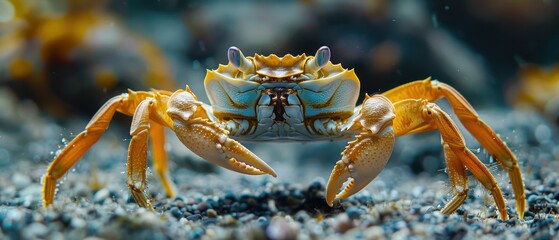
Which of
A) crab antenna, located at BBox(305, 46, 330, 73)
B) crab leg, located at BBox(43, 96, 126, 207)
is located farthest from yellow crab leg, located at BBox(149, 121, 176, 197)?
crab antenna, located at BBox(305, 46, 330, 73)

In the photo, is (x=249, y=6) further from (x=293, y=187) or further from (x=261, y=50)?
(x=293, y=187)

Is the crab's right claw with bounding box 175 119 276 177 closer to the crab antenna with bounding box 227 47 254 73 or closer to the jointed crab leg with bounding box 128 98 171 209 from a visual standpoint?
the jointed crab leg with bounding box 128 98 171 209

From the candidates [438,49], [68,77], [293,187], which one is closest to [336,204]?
[293,187]

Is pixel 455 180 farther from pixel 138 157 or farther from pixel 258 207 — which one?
pixel 138 157

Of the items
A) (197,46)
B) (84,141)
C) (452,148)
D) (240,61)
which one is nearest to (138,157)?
(84,141)

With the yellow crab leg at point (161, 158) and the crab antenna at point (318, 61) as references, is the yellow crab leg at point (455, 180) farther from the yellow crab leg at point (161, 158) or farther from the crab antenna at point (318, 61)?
the yellow crab leg at point (161, 158)

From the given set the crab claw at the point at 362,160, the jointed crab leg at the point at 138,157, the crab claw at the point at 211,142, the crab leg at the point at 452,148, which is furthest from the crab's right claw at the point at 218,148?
the crab leg at the point at 452,148

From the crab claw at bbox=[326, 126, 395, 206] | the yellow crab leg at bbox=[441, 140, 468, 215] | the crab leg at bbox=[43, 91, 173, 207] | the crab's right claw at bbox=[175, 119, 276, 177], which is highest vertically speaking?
the crab leg at bbox=[43, 91, 173, 207]
